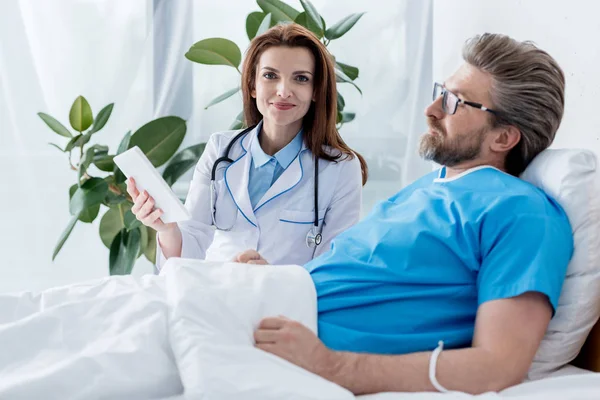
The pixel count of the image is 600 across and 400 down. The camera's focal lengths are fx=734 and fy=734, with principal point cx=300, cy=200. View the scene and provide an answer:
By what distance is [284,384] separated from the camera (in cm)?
119

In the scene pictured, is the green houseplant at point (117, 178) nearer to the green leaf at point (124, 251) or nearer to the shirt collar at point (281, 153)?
the green leaf at point (124, 251)

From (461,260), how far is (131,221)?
1.67m

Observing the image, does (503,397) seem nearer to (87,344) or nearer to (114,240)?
(87,344)

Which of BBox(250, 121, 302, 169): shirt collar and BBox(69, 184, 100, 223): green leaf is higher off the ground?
BBox(250, 121, 302, 169): shirt collar

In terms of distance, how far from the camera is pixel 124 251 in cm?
289

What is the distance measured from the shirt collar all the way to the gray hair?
29.6 inches

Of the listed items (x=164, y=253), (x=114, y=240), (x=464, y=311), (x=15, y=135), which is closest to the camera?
(x=464, y=311)

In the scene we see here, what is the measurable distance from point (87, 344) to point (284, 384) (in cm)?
36

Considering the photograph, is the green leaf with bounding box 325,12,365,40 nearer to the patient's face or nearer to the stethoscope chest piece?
the stethoscope chest piece

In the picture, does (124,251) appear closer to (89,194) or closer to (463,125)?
(89,194)

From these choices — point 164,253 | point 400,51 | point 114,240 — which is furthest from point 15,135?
point 400,51

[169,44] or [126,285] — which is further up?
[169,44]

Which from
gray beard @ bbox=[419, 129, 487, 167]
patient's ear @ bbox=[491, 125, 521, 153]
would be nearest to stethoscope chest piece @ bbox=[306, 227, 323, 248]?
gray beard @ bbox=[419, 129, 487, 167]

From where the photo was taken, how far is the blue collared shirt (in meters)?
2.22
